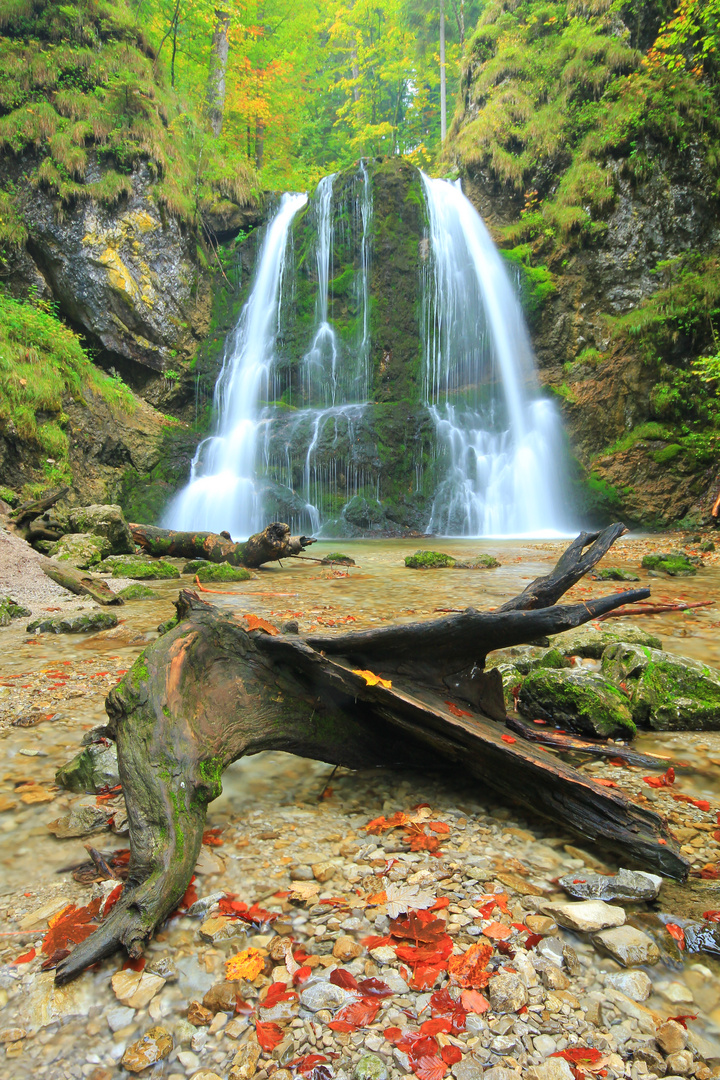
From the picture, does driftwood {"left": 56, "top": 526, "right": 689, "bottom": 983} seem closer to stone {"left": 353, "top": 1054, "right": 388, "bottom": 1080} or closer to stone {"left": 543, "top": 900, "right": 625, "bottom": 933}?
stone {"left": 543, "top": 900, "right": 625, "bottom": 933}

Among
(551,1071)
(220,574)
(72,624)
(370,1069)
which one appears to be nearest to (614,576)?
(220,574)

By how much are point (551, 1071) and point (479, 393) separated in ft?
59.8

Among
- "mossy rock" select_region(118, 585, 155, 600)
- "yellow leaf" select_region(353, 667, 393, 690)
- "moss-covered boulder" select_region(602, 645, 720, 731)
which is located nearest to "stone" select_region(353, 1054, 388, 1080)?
"yellow leaf" select_region(353, 667, 393, 690)

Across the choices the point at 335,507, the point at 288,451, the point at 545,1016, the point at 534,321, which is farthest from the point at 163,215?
the point at 545,1016

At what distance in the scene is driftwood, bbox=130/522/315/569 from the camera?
27.8ft

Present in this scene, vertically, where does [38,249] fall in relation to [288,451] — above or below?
above

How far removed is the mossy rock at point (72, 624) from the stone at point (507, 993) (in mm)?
4077

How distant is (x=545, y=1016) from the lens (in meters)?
1.15

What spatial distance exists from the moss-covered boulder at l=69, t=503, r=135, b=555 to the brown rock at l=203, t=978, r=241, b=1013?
8.33 metres

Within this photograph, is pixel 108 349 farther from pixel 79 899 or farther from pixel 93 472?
pixel 79 899

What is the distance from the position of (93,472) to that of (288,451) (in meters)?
5.25

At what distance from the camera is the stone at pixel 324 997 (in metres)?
1.18

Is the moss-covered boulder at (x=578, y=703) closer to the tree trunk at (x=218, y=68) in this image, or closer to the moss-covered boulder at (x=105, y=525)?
the moss-covered boulder at (x=105, y=525)

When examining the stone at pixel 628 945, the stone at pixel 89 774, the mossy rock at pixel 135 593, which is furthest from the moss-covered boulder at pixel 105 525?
the stone at pixel 628 945
